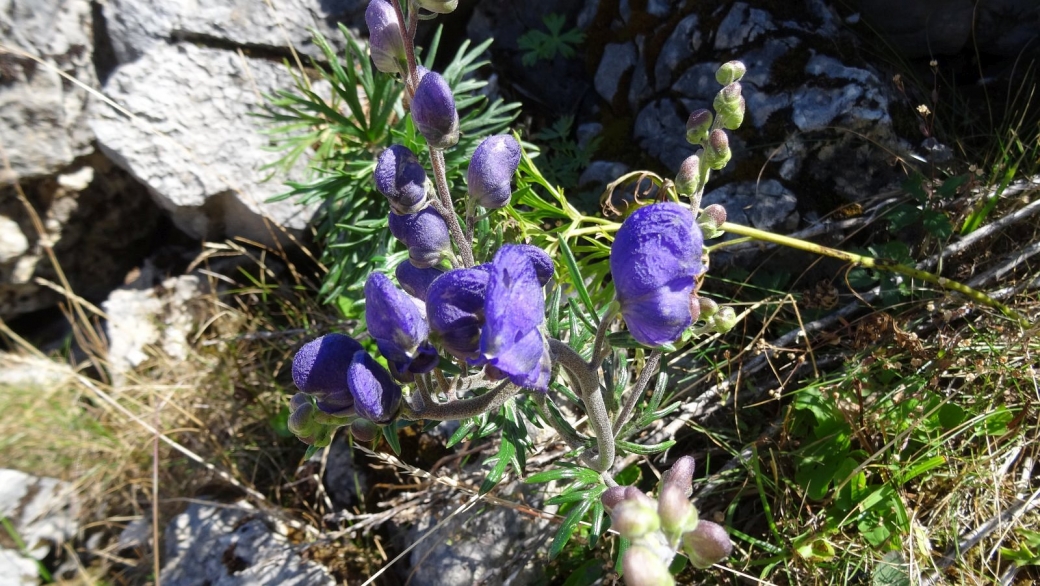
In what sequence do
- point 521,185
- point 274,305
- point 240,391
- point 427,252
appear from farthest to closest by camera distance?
point 274,305 → point 240,391 → point 521,185 → point 427,252

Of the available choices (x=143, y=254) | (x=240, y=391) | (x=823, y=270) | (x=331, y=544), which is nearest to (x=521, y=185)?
(x=823, y=270)

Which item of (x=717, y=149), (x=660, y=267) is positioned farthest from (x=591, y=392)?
(x=717, y=149)

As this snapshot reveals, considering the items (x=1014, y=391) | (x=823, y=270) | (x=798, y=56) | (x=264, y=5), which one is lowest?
(x=1014, y=391)

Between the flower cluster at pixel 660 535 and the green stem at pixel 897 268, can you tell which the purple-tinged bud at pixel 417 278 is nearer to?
the flower cluster at pixel 660 535

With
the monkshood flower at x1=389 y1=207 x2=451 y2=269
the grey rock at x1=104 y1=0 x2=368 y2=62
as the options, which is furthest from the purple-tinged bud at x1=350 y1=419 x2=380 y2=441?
the grey rock at x1=104 y1=0 x2=368 y2=62

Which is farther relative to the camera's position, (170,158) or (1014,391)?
(170,158)

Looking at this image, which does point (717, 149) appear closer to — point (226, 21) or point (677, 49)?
point (677, 49)

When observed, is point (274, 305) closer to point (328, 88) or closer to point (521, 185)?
point (328, 88)
